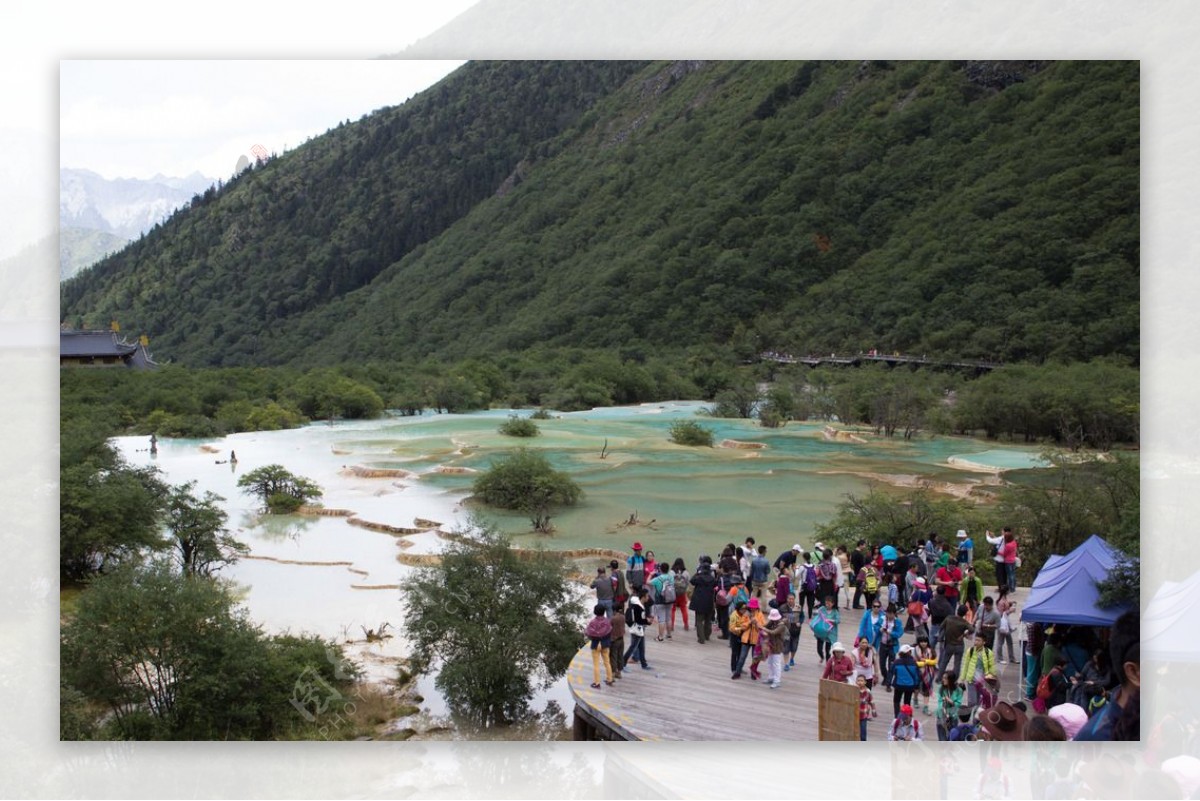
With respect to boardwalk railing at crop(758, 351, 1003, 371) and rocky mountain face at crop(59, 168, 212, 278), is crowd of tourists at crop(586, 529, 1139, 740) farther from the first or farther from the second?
rocky mountain face at crop(59, 168, 212, 278)

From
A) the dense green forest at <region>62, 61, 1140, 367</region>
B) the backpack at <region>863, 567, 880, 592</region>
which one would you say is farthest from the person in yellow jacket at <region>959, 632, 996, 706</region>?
the dense green forest at <region>62, 61, 1140, 367</region>

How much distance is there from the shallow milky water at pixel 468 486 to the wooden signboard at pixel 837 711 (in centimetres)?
572

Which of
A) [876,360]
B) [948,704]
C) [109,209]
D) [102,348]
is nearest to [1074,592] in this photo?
[948,704]

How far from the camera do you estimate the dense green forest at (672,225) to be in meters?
20.3

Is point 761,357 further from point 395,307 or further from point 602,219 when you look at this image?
point 395,307

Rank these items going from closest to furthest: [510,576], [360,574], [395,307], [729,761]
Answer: [729,761] → [510,576] → [360,574] → [395,307]

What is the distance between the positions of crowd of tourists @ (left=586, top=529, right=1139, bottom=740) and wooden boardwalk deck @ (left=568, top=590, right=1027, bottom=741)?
0.09 metres

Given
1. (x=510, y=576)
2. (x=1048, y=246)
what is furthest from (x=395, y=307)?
(x=1048, y=246)

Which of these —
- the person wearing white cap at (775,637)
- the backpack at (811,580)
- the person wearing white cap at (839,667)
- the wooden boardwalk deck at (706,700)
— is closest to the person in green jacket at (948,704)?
the wooden boardwalk deck at (706,700)

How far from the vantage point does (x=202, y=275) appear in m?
20.7

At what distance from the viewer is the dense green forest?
20266 mm

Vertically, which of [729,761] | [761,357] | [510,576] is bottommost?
[729,761]

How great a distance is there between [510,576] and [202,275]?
999cm

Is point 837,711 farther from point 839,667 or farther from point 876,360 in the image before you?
point 876,360
